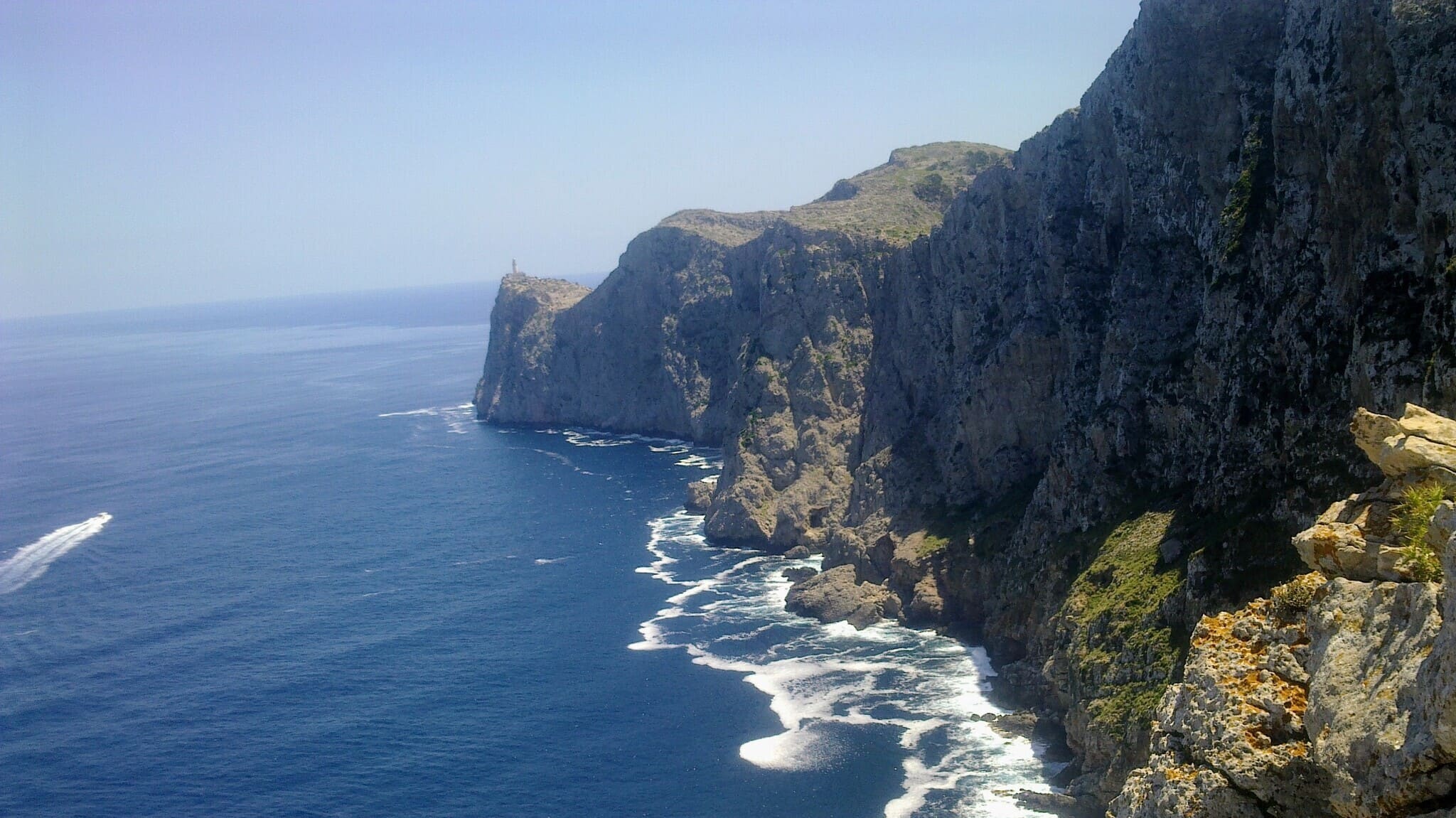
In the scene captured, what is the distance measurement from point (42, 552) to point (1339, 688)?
142 metres

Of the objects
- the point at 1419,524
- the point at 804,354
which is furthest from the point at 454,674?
the point at 1419,524

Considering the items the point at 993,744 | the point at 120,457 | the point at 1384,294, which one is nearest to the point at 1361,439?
the point at 1384,294

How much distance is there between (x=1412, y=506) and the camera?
20750 millimetres

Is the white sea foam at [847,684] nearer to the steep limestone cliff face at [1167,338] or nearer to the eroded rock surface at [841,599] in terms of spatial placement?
the eroded rock surface at [841,599]

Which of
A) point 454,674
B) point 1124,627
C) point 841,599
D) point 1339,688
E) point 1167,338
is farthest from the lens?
point 841,599

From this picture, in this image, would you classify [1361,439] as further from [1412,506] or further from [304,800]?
[304,800]

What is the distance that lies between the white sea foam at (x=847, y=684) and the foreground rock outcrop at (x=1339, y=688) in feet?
146

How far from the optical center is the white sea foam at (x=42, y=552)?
12212 cm

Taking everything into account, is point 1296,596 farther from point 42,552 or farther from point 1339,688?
point 42,552

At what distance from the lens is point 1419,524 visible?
20.3m

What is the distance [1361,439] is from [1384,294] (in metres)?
39.5

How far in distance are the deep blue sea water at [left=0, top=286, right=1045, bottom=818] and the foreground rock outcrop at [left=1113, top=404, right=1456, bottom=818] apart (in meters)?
44.7

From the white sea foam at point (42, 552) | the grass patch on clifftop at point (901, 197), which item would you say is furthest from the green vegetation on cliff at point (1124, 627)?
the white sea foam at point (42, 552)

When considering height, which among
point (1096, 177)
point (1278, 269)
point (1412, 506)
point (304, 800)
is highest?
point (1096, 177)
